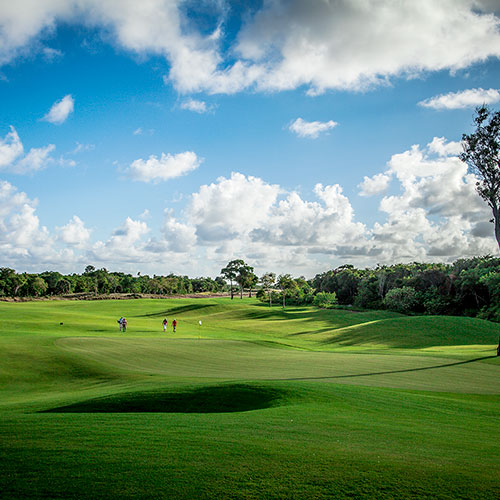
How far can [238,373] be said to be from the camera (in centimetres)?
2058

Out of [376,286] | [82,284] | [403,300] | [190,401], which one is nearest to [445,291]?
[403,300]

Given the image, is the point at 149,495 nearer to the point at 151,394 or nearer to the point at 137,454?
the point at 137,454

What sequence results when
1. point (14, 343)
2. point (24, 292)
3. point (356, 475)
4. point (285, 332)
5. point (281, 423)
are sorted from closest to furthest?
point (356, 475), point (281, 423), point (14, 343), point (285, 332), point (24, 292)

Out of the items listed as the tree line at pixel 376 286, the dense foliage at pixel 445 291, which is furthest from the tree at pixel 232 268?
the dense foliage at pixel 445 291

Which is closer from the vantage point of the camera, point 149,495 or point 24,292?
point 149,495

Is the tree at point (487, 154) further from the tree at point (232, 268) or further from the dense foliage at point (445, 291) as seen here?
the tree at point (232, 268)

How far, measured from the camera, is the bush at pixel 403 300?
82.6 meters

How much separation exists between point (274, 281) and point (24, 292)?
300 feet

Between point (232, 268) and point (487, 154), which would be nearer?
point (487, 154)

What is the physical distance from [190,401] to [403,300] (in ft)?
255

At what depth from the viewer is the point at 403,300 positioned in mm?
83812

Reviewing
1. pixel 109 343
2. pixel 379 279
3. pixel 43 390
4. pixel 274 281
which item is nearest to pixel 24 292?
pixel 274 281

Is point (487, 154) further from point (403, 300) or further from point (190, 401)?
point (403, 300)

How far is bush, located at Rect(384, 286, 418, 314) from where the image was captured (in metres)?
82.6
